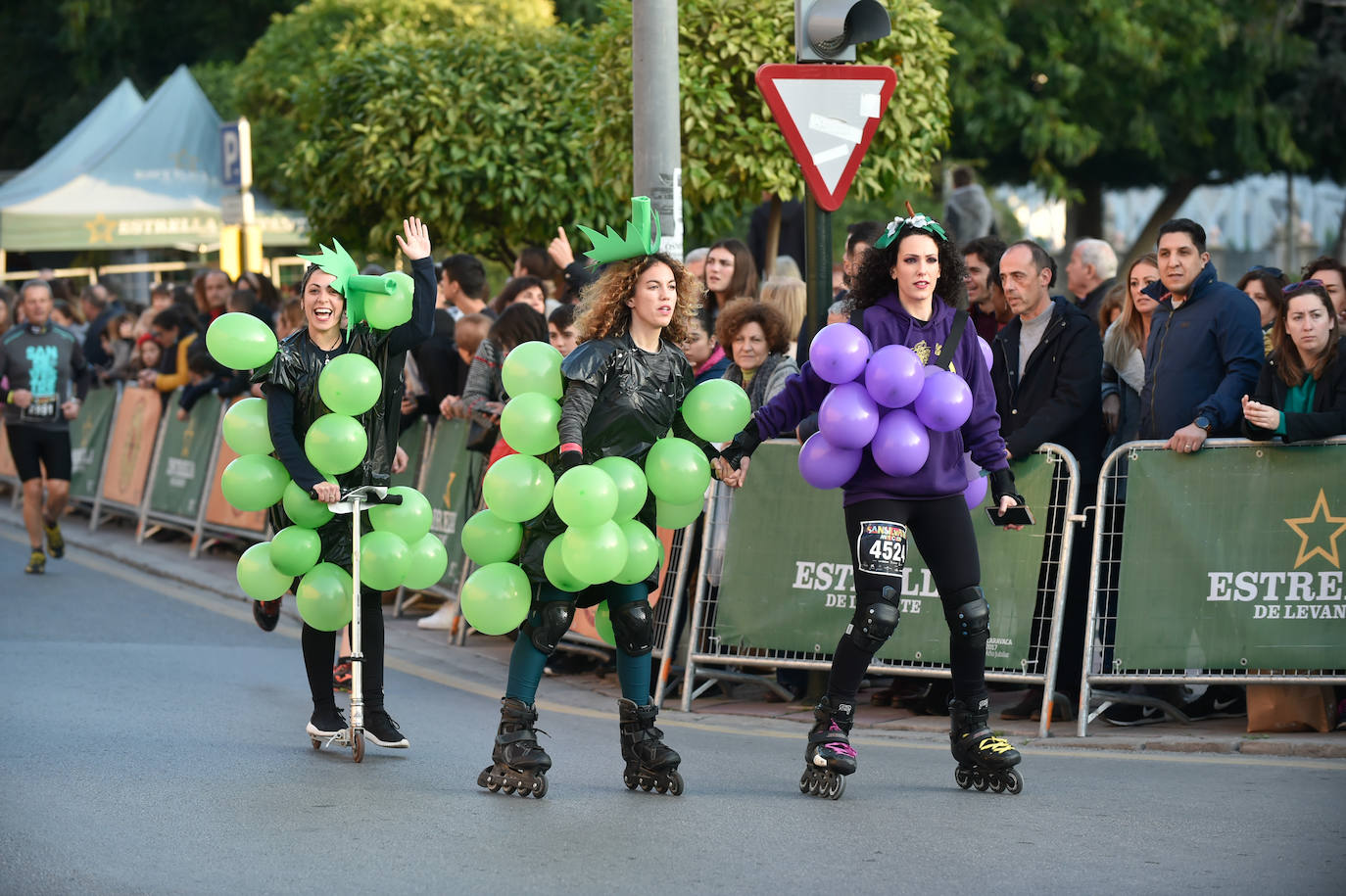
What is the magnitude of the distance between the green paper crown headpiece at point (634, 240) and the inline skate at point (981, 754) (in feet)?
6.49

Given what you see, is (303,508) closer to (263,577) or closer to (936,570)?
(263,577)

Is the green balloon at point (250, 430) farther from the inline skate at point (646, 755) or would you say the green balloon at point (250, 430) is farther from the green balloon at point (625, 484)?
the inline skate at point (646, 755)

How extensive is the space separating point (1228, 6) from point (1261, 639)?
2001 cm

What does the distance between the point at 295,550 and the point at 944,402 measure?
8.50 ft

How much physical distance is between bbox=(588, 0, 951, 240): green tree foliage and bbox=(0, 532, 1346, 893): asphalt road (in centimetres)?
460

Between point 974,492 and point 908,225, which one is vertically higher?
point 908,225

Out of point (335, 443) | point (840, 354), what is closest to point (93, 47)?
point (335, 443)

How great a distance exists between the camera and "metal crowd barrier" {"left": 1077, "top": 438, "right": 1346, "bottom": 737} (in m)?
7.24

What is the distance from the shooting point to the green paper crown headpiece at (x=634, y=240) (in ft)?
20.7

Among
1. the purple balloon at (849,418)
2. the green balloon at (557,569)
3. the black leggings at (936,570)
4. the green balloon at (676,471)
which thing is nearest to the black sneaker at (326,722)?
the green balloon at (557,569)

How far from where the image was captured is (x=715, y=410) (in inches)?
251

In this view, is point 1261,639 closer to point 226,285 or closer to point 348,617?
point 348,617

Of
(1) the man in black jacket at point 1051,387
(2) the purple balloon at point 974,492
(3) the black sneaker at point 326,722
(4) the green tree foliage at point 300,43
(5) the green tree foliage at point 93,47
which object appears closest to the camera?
(2) the purple balloon at point 974,492

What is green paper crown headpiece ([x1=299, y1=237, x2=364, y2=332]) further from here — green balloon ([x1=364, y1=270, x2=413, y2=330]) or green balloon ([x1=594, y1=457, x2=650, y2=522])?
green balloon ([x1=594, y1=457, x2=650, y2=522])
